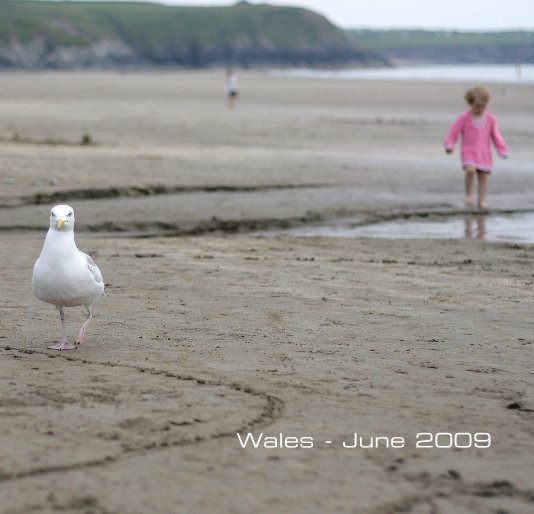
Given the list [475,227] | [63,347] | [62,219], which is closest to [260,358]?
[63,347]

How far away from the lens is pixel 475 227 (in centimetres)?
1262

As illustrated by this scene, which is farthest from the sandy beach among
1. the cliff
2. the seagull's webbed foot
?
the cliff

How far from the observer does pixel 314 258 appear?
10.2 metres

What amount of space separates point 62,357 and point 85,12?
529ft

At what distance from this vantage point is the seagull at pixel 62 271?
21.0ft

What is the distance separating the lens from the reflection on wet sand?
12.0 metres

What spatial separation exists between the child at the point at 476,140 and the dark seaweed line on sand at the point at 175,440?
346 inches

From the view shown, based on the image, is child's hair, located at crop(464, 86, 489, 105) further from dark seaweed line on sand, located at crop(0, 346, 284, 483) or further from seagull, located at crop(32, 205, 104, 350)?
dark seaweed line on sand, located at crop(0, 346, 284, 483)

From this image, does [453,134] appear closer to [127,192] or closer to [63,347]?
[127,192]

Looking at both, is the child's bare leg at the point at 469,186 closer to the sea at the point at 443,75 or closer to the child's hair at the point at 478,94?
the child's hair at the point at 478,94

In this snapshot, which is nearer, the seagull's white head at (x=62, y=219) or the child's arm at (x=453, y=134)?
the seagull's white head at (x=62, y=219)

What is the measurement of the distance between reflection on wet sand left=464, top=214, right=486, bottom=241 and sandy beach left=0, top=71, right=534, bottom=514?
1.42 ft

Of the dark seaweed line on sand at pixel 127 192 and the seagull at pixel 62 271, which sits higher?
the seagull at pixel 62 271

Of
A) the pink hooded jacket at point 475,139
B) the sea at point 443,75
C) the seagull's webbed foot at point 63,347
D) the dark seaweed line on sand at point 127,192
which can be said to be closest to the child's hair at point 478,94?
the pink hooded jacket at point 475,139
